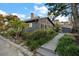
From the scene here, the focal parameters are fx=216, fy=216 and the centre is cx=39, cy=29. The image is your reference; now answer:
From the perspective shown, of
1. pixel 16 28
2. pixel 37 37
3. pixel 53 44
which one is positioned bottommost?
pixel 53 44

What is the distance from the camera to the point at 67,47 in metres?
3.14

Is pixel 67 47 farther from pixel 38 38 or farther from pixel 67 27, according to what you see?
pixel 38 38

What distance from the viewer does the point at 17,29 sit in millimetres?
3246

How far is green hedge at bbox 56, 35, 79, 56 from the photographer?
3140 millimetres

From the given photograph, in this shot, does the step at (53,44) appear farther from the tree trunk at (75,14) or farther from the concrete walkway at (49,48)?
the tree trunk at (75,14)

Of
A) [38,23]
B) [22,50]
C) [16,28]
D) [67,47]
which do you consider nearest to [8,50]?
[22,50]

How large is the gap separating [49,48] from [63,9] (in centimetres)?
64

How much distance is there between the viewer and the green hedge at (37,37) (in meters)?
3.25

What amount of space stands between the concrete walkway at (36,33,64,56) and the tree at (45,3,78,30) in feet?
1.07

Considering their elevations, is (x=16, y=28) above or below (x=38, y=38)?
above

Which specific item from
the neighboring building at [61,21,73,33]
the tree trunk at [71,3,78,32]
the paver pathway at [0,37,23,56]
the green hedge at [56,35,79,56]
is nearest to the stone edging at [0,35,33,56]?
the paver pathway at [0,37,23,56]

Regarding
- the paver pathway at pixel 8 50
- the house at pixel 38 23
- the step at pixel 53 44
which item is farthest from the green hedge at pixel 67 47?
the paver pathway at pixel 8 50

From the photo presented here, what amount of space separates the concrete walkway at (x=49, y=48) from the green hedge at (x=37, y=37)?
56 mm

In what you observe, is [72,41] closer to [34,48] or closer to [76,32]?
[76,32]
